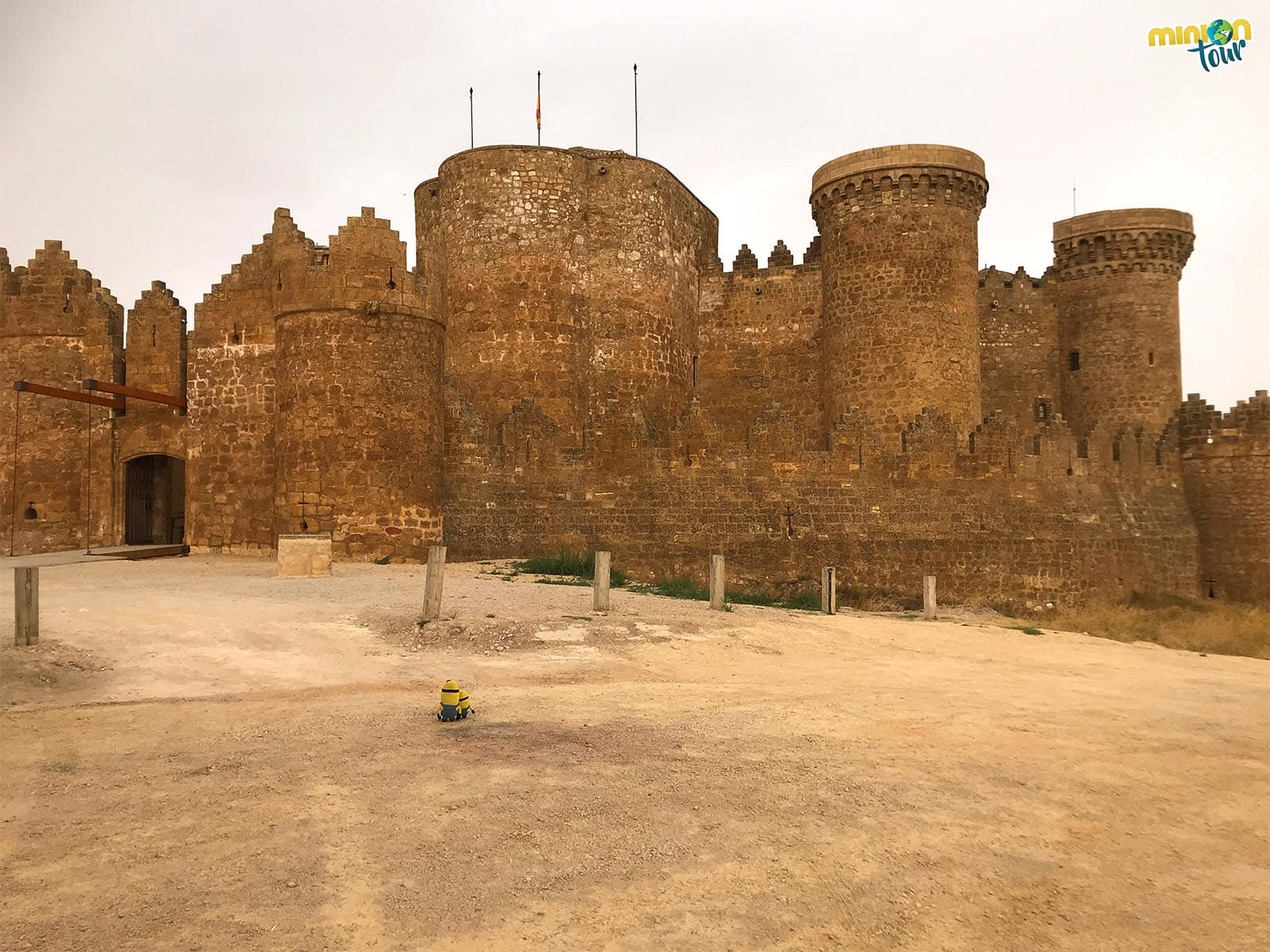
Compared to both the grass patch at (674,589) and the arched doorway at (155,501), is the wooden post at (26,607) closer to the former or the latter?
the grass patch at (674,589)

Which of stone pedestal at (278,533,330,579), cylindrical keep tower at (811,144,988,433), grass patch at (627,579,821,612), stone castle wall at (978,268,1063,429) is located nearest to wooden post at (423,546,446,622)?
stone pedestal at (278,533,330,579)

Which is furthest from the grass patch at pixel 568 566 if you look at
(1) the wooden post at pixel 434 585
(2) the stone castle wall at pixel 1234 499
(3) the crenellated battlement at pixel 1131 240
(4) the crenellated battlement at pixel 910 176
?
(3) the crenellated battlement at pixel 1131 240

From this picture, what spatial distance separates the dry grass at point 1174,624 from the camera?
16.3 metres

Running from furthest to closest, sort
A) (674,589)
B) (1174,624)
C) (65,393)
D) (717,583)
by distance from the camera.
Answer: (65,393), (1174,624), (674,589), (717,583)

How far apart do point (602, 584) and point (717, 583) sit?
2233 millimetres

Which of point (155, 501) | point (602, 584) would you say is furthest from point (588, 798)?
point (155, 501)

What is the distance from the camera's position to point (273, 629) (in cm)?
968

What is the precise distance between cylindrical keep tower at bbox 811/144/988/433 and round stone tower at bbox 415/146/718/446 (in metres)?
4.64

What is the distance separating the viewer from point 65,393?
723 inches

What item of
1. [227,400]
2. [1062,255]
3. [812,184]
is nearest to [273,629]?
[227,400]

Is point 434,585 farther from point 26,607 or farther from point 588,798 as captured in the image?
point 588,798

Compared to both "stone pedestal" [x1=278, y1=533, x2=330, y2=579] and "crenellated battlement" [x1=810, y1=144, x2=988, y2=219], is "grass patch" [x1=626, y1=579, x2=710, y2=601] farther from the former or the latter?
"crenellated battlement" [x1=810, y1=144, x2=988, y2=219]

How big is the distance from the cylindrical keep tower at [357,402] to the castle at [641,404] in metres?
0.05

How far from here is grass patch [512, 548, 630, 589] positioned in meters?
16.6
